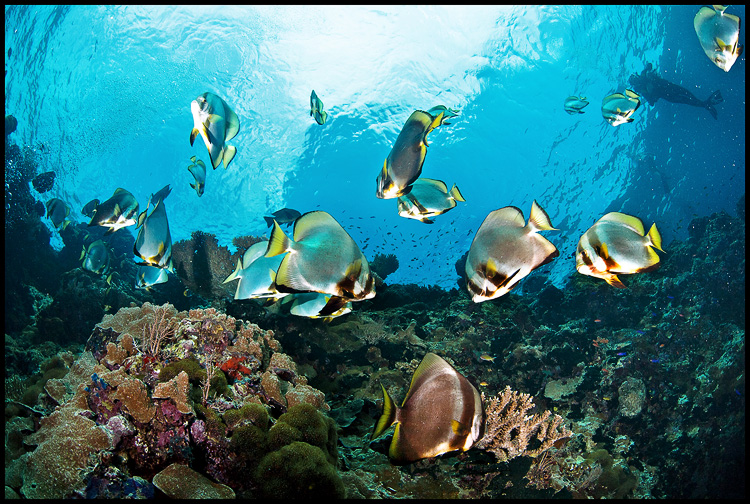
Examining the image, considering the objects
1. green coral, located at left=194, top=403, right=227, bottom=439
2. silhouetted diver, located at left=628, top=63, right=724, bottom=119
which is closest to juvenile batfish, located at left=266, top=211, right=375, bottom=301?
green coral, located at left=194, top=403, right=227, bottom=439

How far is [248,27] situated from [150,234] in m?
20.5

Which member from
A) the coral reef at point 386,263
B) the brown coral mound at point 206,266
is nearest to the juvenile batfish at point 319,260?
the brown coral mound at point 206,266

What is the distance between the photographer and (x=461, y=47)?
1870 centimetres

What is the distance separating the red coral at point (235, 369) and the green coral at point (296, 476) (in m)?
1.36

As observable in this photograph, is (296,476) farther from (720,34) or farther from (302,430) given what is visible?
(720,34)

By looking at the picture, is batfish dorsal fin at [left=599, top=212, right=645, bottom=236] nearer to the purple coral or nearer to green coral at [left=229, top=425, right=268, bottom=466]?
green coral at [left=229, top=425, right=268, bottom=466]

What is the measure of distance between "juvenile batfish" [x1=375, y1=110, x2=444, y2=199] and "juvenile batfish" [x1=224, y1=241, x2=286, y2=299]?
4.59 ft

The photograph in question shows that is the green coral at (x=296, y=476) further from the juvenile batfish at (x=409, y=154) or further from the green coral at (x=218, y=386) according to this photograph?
the juvenile batfish at (x=409, y=154)

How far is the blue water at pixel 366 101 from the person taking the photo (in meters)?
18.2

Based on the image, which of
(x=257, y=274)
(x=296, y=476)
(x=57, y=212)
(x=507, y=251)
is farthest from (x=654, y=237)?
(x=57, y=212)

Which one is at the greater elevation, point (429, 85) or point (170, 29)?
point (170, 29)

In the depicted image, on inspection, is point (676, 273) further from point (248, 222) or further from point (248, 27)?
point (248, 222)

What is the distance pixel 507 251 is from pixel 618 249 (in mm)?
1229

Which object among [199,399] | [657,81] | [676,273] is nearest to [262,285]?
[199,399]
